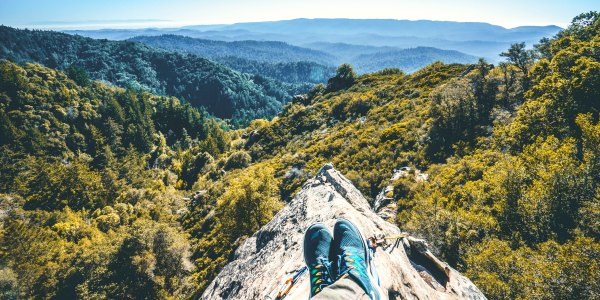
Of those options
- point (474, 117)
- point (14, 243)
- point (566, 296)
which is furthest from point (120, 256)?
point (474, 117)

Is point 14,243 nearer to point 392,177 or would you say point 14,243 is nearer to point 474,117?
point 392,177

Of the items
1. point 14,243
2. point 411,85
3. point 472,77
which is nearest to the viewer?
point 14,243

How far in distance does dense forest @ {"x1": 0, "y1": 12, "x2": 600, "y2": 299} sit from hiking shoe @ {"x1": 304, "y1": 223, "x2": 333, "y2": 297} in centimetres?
1141

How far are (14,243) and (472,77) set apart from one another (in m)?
76.5

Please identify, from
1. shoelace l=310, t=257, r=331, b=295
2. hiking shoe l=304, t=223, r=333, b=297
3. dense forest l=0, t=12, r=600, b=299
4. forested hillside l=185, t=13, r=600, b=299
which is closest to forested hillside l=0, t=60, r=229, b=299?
dense forest l=0, t=12, r=600, b=299

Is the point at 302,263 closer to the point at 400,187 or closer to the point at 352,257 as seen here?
the point at 352,257

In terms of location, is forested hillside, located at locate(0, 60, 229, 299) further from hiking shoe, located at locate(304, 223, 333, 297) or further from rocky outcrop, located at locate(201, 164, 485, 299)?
hiking shoe, located at locate(304, 223, 333, 297)

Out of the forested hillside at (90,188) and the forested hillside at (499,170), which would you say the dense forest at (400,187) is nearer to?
the forested hillside at (499,170)

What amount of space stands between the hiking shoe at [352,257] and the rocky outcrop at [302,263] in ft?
3.24

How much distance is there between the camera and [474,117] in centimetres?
3966

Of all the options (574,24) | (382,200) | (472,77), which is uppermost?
(574,24)

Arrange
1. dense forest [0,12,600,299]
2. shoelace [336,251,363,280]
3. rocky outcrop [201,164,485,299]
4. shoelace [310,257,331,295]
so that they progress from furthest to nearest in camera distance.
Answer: dense forest [0,12,600,299] → rocky outcrop [201,164,485,299] → shoelace [310,257,331,295] → shoelace [336,251,363,280]

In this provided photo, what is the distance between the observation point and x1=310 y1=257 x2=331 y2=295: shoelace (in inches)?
238

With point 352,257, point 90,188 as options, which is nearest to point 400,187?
point 352,257
